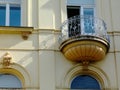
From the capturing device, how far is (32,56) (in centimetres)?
1755

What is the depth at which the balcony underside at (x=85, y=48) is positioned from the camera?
17.1 metres

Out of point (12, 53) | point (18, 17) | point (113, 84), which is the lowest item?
point (113, 84)

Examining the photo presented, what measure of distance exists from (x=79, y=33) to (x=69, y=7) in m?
1.67

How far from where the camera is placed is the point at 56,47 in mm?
17812

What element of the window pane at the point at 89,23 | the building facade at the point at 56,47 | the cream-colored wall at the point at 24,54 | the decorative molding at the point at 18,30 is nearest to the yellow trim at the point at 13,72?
the building facade at the point at 56,47

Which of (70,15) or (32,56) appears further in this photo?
(70,15)

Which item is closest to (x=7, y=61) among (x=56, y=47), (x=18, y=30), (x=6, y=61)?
(x=6, y=61)

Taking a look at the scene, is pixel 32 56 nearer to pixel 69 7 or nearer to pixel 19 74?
pixel 19 74

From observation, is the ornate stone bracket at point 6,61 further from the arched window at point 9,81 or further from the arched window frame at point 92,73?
the arched window frame at point 92,73

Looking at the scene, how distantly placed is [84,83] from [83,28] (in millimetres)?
1987

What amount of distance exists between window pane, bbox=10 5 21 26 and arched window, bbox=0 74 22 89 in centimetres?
211

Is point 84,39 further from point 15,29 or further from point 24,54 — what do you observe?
point 15,29

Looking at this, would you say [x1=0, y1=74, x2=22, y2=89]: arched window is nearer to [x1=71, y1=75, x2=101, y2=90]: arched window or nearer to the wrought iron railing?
[x1=71, y1=75, x2=101, y2=90]: arched window

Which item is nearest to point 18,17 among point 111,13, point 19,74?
point 19,74
